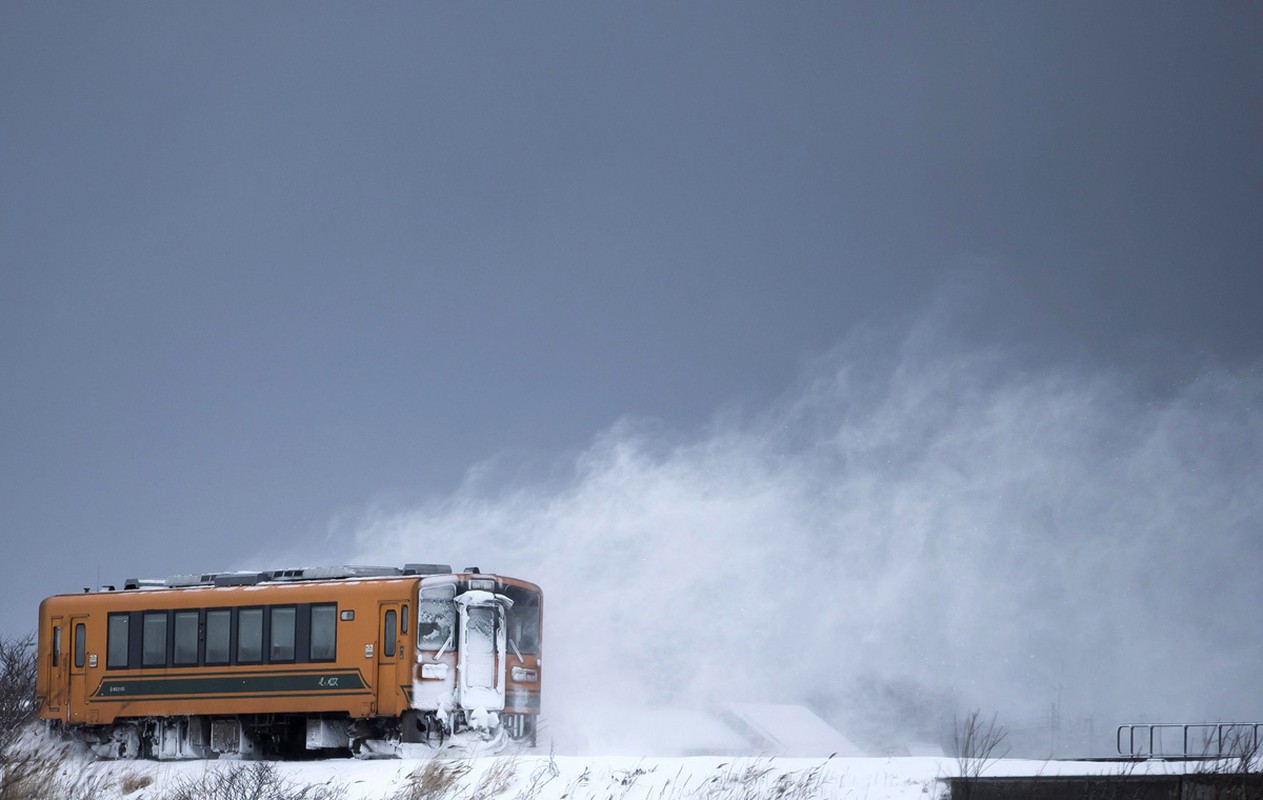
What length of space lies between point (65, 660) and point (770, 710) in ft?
96.3

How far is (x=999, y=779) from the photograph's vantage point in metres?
16.2

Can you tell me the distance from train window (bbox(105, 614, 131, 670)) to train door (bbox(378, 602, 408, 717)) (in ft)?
19.0

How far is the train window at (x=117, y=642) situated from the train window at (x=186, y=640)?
1238 millimetres

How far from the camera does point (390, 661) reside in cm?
2544

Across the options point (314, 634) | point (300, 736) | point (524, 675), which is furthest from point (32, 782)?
point (524, 675)

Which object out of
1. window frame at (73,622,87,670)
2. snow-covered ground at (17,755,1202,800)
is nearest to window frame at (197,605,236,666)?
window frame at (73,622,87,670)

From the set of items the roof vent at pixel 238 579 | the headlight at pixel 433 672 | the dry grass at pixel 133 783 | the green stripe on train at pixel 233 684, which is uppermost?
the roof vent at pixel 238 579

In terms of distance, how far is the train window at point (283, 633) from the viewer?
26.4m

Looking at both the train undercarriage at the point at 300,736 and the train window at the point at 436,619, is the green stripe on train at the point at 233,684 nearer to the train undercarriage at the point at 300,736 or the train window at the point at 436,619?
the train undercarriage at the point at 300,736

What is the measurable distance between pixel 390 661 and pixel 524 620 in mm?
3406

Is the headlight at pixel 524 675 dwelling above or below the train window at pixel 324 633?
below

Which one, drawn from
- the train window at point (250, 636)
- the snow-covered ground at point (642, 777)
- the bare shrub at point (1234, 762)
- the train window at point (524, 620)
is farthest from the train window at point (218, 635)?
the bare shrub at point (1234, 762)

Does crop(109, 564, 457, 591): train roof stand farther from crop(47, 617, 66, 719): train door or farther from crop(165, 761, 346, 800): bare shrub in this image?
crop(165, 761, 346, 800): bare shrub

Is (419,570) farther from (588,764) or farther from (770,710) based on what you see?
(770,710)
